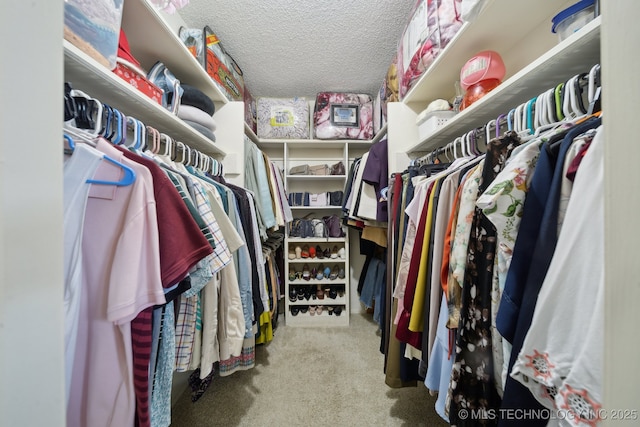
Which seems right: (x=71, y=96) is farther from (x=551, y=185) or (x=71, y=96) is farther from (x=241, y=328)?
(x=551, y=185)

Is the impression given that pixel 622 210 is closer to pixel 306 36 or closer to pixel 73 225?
pixel 73 225

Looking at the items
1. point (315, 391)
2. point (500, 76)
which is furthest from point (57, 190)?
point (315, 391)

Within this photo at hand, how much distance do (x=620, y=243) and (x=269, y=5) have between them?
1.55m

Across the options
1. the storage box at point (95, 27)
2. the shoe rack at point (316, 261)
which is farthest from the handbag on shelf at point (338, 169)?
the storage box at point (95, 27)

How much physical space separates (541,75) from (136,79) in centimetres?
117

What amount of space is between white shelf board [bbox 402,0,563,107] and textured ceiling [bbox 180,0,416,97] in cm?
52

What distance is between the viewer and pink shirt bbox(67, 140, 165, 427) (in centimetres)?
44

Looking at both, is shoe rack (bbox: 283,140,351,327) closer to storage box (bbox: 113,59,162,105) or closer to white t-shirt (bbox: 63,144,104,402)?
storage box (bbox: 113,59,162,105)

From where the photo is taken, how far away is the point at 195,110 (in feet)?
3.09

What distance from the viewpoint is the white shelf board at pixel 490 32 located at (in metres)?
0.67

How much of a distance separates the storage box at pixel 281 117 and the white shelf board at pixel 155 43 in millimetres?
737

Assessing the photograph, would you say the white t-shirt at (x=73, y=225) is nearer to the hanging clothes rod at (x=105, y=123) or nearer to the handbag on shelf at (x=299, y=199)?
the hanging clothes rod at (x=105, y=123)

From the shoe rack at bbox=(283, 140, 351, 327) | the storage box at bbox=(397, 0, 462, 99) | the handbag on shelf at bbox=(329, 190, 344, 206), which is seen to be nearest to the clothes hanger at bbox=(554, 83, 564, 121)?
the storage box at bbox=(397, 0, 462, 99)

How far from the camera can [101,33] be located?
1.74 ft
